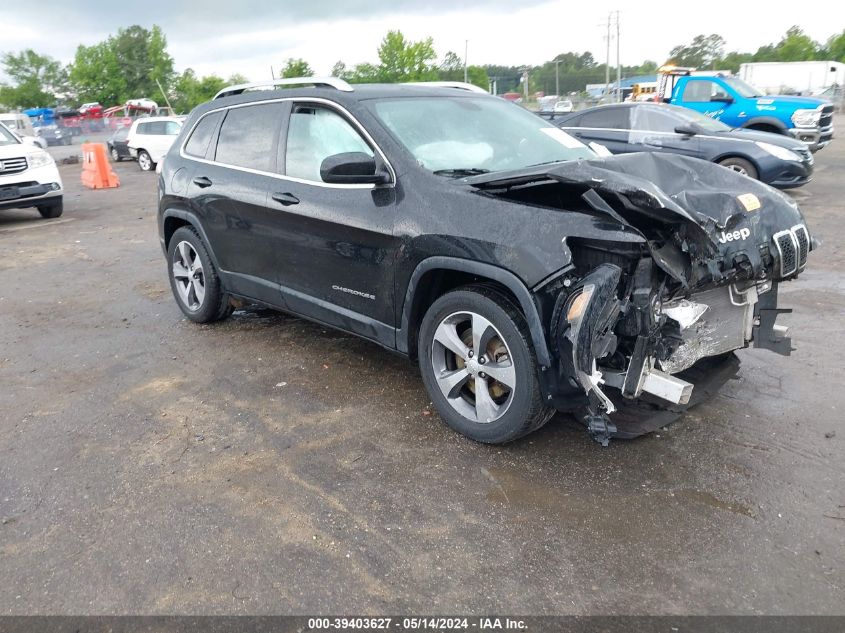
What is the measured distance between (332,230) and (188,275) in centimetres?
223

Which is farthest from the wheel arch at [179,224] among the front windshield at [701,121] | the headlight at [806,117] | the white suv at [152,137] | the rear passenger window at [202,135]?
the white suv at [152,137]

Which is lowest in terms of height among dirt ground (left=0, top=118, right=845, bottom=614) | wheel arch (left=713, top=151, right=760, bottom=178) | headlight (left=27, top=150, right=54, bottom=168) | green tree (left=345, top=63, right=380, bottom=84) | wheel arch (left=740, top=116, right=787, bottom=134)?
dirt ground (left=0, top=118, right=845, bottom=614)

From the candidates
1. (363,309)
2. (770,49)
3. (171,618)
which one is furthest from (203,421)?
(770,49)

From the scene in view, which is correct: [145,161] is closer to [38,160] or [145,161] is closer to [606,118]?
[38,160]

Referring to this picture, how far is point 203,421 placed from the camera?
4.20 metres

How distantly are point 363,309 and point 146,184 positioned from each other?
15.9 metres

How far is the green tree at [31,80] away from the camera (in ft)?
292

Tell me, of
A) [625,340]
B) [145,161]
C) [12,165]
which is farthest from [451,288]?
[145,161]

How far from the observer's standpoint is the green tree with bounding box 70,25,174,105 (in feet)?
282

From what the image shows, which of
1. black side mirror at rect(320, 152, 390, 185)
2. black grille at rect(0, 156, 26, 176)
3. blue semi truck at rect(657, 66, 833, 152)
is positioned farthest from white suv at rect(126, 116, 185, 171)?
black side mirror at rect(320, 152, 390, 185)

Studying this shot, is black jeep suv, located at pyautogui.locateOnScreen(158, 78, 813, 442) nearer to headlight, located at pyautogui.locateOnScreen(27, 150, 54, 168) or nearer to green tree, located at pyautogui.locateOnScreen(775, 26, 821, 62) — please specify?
headlight, located at pyautogui.locateOnScreen(27, 150, 54, 168)

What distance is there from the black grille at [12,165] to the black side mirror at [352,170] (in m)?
9.90

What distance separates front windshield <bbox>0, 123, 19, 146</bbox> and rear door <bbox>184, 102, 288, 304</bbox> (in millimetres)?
8270

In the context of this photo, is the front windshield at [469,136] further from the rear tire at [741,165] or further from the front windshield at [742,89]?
the front windshield at [742,89]
